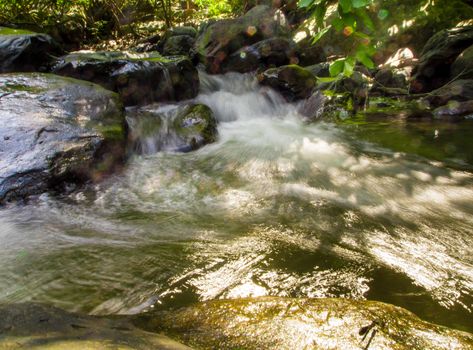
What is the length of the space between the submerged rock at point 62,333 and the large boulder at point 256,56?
983cm

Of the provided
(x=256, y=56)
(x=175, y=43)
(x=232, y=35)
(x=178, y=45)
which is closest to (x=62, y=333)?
(x=256, y=56)

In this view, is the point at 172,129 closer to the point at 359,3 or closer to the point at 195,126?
the point at 195,126

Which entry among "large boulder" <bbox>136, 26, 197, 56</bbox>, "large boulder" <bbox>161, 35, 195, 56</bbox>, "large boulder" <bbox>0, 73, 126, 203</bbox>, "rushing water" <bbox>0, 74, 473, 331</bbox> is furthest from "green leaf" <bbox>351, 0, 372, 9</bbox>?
"large boulder" <bbox>161, 35, 195, 56</bbox>

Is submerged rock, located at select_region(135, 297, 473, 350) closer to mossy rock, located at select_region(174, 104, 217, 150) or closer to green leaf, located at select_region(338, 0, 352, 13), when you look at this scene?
green leaf, located at select_region(338, 0, 352, 13)

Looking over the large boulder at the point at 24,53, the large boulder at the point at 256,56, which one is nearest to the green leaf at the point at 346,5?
the large boulder at the point at 24,53

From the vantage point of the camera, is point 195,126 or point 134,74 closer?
point 195,126

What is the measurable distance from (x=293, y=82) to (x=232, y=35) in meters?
3.21

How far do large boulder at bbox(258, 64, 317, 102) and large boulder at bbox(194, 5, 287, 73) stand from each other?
7.71 ft

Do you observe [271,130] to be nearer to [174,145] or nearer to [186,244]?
[174,145]

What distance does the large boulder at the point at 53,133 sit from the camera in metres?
3.85

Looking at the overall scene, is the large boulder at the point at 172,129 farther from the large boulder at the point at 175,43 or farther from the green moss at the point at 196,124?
the large boulder at the point at 175,43

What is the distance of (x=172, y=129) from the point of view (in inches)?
240

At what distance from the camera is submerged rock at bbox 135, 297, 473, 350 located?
145 centimetres

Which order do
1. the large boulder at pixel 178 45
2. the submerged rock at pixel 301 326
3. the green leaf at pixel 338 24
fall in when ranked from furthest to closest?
the large boulder at pixel 178 45
the green leaf at pixel 338 24
the submerged rock at pixel 301 326
